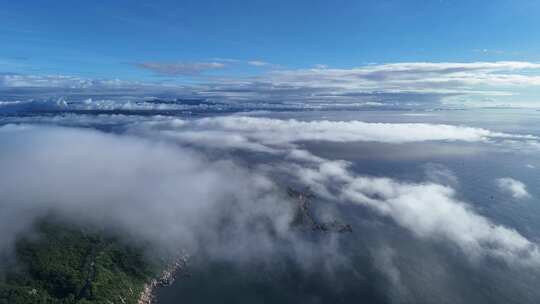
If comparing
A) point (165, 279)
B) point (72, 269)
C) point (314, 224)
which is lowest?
point (314, 224)

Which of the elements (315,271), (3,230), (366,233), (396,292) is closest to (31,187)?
(3,230)

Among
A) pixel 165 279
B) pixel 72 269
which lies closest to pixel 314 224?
pixel 165 279

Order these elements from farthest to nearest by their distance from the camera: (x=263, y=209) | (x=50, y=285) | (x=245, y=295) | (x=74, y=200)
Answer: (x=263, y=209), (x=74, y=200), (x=245, y=295), (x=50, y=285)

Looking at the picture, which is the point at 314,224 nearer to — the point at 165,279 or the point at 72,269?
the point at 165,279

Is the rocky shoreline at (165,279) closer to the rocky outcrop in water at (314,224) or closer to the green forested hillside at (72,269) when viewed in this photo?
the green forested hillside at (72,269)

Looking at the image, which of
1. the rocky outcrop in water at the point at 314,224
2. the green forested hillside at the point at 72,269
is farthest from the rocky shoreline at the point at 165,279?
the rocky outcrop in water at the point at 314,224

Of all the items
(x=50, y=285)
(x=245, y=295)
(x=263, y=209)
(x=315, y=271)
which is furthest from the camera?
(x=263, y=209)

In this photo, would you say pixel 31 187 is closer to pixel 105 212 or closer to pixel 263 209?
pixel 105 212

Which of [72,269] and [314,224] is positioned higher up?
[72,269]
